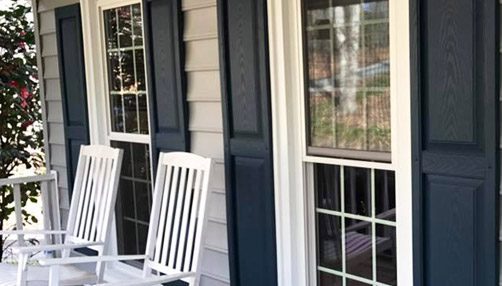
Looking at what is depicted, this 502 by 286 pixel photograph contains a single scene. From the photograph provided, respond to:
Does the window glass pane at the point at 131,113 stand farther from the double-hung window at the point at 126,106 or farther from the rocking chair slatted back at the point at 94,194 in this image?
the rocking chair slatted back at the point at 94,194

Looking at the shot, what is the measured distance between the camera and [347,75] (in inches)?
95.8

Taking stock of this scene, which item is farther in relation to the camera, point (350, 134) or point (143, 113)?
point (143, 113)

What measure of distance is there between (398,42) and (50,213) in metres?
3.06

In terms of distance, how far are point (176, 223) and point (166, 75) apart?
824 mm

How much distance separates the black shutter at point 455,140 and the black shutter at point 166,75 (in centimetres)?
135

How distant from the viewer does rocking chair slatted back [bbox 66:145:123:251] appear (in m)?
3.26

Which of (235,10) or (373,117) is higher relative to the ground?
(235,10)

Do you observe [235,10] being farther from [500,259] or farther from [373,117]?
[500,259]

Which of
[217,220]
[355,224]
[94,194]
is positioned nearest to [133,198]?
[94,194]

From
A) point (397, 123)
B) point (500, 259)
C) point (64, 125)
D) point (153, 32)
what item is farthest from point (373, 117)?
point (64, 125)

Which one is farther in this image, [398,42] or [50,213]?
[50,213]

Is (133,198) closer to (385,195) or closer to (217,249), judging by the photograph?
(217,249)

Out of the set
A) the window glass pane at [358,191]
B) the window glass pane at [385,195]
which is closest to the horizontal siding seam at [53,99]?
the window glass pane at [358,191]

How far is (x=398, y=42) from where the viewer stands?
7.25 feet
